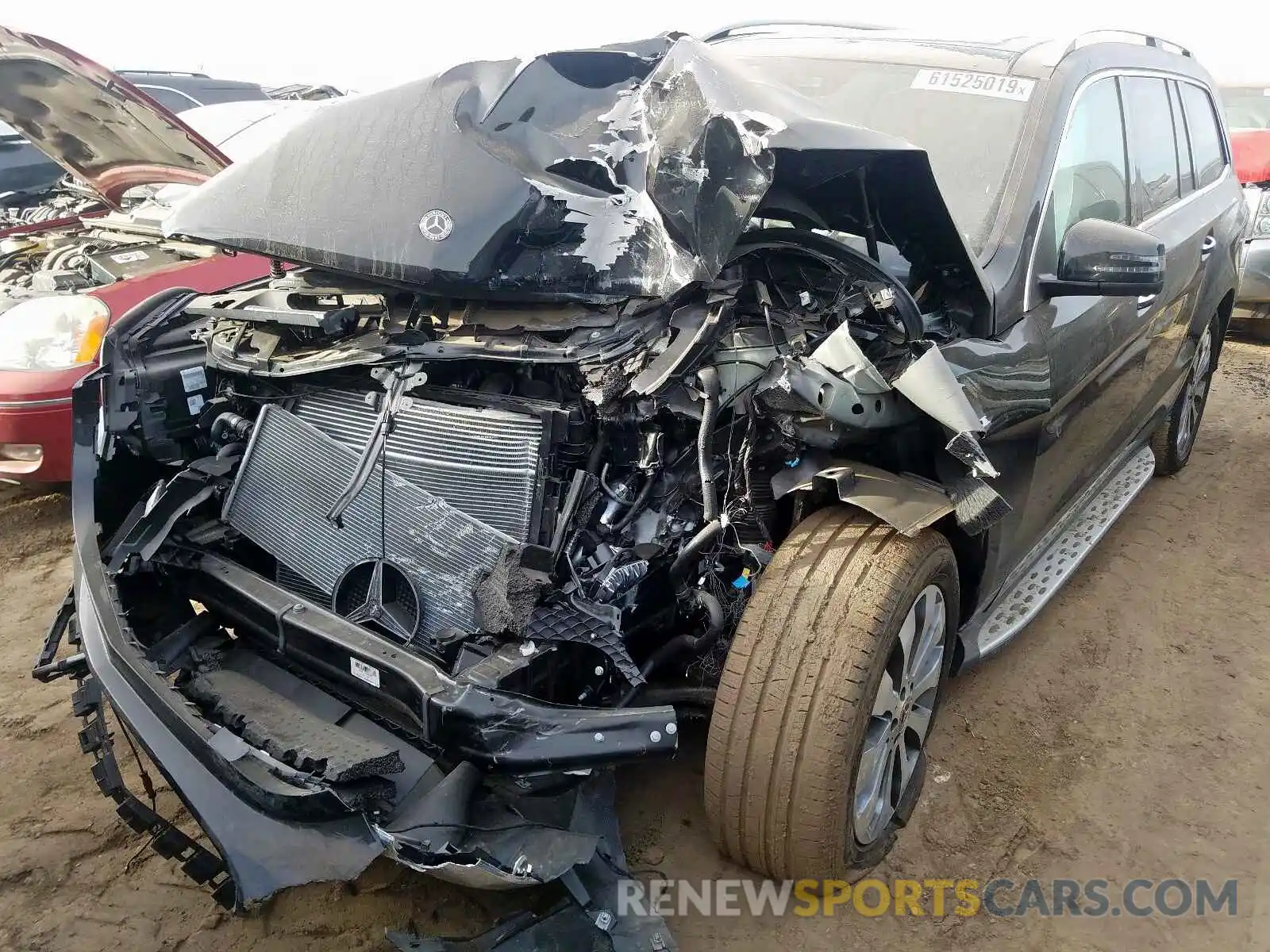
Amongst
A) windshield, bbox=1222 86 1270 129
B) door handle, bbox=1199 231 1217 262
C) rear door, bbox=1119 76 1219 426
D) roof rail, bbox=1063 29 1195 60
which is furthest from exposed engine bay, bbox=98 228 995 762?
windshield, bbox=1222 86 1270 129

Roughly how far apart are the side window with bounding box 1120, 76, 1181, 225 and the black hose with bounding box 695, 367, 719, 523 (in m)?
2.05

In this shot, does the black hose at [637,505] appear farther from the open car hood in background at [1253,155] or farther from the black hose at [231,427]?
the open car hood in background at [1253,155]

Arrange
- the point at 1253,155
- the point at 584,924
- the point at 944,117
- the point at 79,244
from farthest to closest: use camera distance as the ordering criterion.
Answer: the point at 1253,155 < the point at 79,244 < the point at 944,117 < the point at 584,924

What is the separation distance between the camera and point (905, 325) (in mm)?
2168

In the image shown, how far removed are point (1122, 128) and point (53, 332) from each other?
169 inches

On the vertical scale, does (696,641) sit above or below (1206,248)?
below

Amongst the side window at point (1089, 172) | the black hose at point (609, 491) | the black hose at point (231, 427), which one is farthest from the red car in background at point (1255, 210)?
the black hose at point (231, 427)

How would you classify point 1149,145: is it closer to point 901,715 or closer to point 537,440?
point 901,715

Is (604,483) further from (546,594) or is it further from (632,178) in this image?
(632,178)

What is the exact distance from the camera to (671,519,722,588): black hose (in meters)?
2.05

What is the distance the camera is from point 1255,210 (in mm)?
7000

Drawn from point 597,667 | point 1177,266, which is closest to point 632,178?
point 597,667

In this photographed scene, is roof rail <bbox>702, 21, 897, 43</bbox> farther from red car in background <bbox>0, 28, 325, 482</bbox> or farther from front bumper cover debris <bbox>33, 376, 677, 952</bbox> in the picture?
front bumper cover debris <bbox>33, 376, 677, 952</bbox>

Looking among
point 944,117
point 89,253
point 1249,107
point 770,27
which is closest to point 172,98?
point 89,253
